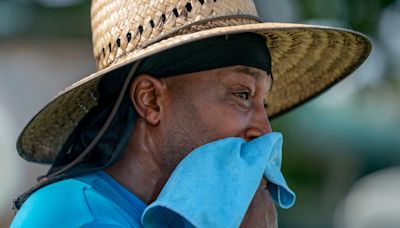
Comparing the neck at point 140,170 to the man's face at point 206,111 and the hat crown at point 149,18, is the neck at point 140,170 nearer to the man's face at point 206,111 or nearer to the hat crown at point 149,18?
the man's face at point 206,111

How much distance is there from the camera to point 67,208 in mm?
2445

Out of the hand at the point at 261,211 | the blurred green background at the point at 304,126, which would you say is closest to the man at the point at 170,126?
the hand at the point at 261,211

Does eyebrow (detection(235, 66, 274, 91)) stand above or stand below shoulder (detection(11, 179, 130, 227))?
above

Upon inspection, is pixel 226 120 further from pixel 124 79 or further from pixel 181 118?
pixel 124 79

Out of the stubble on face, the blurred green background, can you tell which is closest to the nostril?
the stubble on face

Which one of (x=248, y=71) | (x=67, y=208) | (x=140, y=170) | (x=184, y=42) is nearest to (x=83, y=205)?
(x=67, y=208)

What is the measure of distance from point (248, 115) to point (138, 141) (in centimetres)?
33

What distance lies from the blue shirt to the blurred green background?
16.3 feet

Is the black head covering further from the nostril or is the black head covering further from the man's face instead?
the nostril

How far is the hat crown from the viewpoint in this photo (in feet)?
8.48

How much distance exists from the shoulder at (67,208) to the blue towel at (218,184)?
0.12m

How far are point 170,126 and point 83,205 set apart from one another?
1.20 ft

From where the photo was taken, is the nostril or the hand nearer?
the hand

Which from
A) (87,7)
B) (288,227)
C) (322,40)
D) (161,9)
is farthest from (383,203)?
(161,9)
